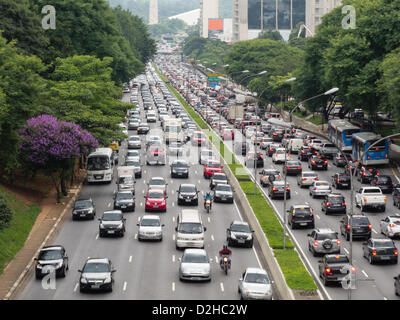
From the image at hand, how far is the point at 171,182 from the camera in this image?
6906 centimetres

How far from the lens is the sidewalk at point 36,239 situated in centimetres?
3859

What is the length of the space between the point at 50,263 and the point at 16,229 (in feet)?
30.8

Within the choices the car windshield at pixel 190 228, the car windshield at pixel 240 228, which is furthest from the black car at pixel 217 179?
the car windshield at pixel 190 228

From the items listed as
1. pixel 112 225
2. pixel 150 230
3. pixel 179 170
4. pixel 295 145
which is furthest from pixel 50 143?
pixel 295 145

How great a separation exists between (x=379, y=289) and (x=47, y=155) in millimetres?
26761

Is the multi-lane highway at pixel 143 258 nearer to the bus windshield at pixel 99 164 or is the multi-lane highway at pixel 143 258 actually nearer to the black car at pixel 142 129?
the bus windshield at pixel 99 164

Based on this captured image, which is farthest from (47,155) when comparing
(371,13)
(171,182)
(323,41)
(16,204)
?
(323,41)

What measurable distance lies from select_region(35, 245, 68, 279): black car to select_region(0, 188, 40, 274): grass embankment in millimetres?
2181

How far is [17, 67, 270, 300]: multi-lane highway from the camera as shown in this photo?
37.1 meters

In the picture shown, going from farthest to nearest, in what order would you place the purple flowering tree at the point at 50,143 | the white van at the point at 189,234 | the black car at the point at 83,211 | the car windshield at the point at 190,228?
the purple flowering tree at the point at 50,143 < the black car at the point at 83,211 < the car windshield at the point at 190,228 < the white van at the point at 189,234

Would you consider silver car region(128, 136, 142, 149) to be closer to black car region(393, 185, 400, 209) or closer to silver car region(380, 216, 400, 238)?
black car region(393, 185, 400, 209)

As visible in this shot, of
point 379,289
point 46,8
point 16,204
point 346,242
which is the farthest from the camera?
point 46,8

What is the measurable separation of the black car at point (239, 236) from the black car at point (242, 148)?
1443 inches
